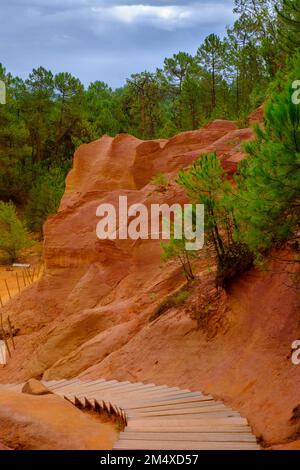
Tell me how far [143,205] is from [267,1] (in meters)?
16.0

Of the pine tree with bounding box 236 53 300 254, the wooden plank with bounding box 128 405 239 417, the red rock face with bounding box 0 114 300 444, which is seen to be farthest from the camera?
the red rock face with bounding box 0 114 300 444

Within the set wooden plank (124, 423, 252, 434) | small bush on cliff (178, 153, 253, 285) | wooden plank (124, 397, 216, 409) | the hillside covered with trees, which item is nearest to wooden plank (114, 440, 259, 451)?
wooden plank (124, 423, 252, 434)

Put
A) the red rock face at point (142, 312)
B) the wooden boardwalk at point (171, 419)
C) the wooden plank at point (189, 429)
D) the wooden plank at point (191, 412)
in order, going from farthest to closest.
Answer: the red rock face at point (142, 312), the wooden plank at point (191, 412), the wooden plank at point (189, 429), the wooden boardwalk at point (171, 419)

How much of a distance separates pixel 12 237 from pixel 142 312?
19.4 metres

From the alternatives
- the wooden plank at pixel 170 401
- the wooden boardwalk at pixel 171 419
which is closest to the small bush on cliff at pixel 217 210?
the wooden boardwalk at pixel 171 419

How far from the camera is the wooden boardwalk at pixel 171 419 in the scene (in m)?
5.99

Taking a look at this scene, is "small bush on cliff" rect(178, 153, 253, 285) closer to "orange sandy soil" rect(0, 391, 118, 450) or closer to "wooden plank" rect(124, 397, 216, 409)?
"wooden plank" rect(124, 397, 216, 409)

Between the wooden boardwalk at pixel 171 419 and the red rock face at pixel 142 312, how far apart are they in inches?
19.4

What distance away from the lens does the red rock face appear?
8828 mm

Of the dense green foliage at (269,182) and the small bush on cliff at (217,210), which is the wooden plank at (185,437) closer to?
the dense green foliage at (269,182)

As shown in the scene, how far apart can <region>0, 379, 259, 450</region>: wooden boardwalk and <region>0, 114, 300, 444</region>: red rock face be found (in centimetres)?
49

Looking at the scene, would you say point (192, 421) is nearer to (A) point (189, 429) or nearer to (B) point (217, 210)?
(A) point (189, 429)

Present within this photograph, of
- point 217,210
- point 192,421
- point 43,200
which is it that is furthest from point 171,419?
point 43,200

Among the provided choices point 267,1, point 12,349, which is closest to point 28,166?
point 267,1
